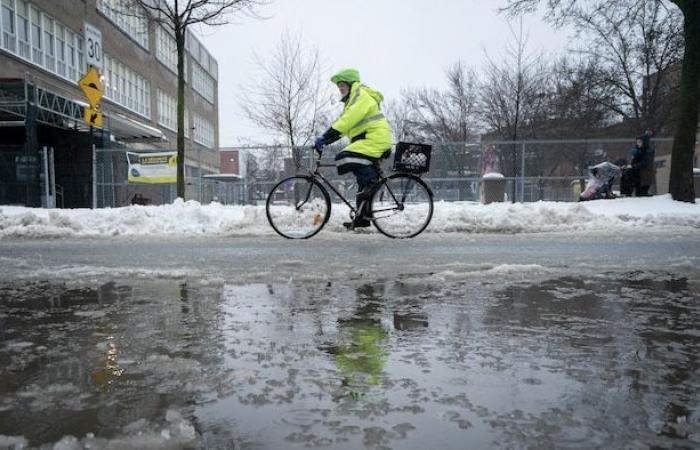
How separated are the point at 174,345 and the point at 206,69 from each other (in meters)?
65.4

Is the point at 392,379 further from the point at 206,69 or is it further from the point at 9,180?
the point at 206,69

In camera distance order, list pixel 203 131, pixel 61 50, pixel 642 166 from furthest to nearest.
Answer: pixel 203 131
pixel 61 50
pixel 642 166

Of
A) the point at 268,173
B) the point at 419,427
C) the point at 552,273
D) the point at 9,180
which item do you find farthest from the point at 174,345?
the point at 9,180

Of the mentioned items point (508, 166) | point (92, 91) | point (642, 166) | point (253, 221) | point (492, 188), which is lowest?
point (253, 221)

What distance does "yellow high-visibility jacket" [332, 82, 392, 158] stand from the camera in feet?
23.4

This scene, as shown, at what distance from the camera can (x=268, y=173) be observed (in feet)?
59.0

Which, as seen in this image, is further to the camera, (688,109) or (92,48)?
(92,48)

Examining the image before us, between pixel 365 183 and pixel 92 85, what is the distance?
36.2ft

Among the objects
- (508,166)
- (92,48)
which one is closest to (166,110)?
(92,48)

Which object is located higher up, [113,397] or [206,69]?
[206,69]

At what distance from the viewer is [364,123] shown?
7.23 meters

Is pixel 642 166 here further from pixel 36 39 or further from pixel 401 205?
pixel 36 39

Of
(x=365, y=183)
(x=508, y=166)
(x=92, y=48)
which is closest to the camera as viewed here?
(x=365, y=183)

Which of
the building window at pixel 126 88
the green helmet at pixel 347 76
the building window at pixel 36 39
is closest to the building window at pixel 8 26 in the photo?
the building window at pixel 36 39
